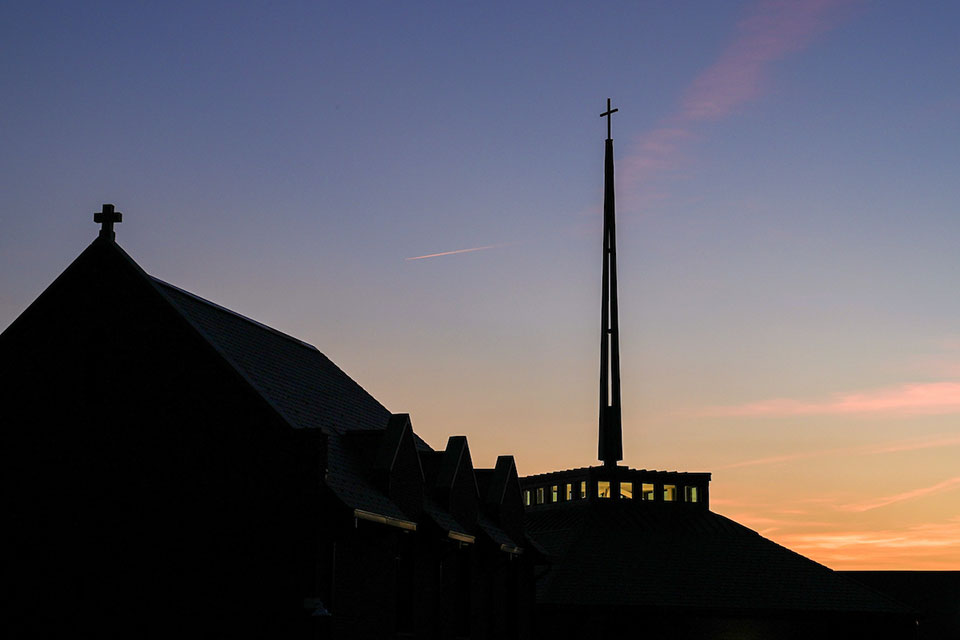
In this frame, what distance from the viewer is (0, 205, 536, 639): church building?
86.8 ft

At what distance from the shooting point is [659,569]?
60844 millimetres

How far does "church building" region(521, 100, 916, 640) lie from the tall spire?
0.20 ft

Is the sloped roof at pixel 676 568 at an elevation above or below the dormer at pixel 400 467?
below

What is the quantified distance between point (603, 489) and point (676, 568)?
9.72m

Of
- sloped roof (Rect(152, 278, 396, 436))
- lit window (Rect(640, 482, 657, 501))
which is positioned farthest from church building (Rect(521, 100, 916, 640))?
sloped roof (Rect(152, 278, 396, 436))

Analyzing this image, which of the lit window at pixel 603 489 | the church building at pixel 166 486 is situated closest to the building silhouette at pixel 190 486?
the church building at pixel 166 486

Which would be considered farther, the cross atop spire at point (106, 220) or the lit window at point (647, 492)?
the lit window at point (647, 492)

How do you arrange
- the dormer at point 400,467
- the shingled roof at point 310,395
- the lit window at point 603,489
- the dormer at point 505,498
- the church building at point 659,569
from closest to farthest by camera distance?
the shingled roof at point 310,395
the dormer at point 400,467
the dormer at point 505,498
the church building at point 659,569
the lit window at point 603,489

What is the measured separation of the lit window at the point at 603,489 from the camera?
6975 centimetres

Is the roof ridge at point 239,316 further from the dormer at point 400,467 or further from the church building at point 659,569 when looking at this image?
the church building at point 659,569

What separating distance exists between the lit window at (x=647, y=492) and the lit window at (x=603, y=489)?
87.1 inches

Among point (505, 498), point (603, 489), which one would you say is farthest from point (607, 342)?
point (505, 498)

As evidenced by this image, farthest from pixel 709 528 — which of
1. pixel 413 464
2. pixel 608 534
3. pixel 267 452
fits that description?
pixel 267 452

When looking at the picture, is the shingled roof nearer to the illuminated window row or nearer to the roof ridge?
the roof ridge
